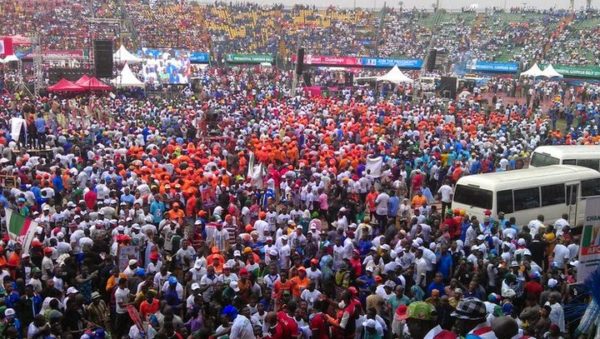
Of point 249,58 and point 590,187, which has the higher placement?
point 249,58

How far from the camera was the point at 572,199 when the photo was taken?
1377 cm

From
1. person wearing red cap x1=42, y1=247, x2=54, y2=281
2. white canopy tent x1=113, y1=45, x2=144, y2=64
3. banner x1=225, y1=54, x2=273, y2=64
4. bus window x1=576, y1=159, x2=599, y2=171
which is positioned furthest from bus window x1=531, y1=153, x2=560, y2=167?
banner x1=225, y1=54, x2=273, y2=64

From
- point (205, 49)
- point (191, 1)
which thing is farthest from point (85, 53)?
point (191, 1)

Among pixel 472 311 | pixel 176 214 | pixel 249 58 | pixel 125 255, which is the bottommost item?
pixel 125 255

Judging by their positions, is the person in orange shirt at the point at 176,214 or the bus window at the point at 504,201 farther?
the bus window at the point at 504,201

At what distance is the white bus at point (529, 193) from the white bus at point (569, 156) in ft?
5.22

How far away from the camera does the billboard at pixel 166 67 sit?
107 ft

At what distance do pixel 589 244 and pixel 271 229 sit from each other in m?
4.79

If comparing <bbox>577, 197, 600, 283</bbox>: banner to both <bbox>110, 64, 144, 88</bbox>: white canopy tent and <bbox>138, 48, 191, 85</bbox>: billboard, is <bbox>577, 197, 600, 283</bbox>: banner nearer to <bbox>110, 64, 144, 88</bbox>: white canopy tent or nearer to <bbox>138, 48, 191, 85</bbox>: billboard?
<bbox>110, 64, 144, 88</bbox>: white canopy tent

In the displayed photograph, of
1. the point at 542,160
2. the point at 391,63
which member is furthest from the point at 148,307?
the point at 391,63

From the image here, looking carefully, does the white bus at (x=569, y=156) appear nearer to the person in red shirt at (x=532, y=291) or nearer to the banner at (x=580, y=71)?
the person in red shirt at (x=532, y=291)

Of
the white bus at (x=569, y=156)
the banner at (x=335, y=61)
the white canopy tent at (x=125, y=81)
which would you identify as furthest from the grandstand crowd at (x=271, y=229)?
the banner at (x=335, y=61)

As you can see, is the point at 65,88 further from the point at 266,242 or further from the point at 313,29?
the point at 313,29

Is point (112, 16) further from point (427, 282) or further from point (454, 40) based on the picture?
point (427, 282)
